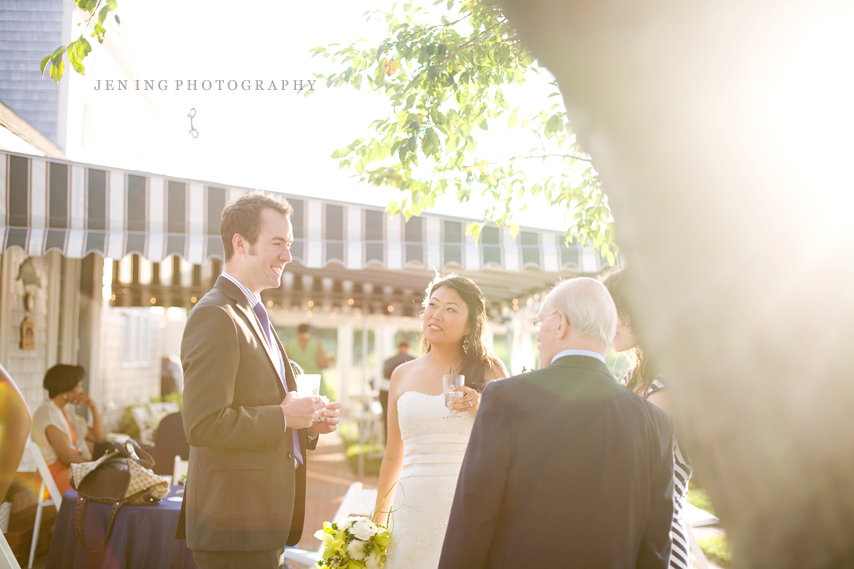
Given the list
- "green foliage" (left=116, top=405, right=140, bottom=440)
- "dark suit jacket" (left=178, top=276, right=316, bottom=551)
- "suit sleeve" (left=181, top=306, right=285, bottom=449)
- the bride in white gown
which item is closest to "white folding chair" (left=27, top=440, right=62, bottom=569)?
the bride in white gown

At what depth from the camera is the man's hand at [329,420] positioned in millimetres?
2562

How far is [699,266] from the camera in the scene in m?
0.98

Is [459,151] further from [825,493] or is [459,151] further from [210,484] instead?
[825,493]

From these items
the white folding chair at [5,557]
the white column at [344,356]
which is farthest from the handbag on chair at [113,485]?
the white column at [344,356]

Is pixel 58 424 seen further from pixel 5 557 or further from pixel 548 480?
pixel 548 480

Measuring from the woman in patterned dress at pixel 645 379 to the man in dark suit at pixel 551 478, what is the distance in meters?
0.69

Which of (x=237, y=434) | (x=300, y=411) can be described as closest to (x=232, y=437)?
(x=237, y=434)

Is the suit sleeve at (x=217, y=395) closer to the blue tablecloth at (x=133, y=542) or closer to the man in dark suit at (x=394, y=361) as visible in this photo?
the blue tablecloth at (x=133, y=542)

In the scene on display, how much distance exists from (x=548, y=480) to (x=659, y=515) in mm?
450

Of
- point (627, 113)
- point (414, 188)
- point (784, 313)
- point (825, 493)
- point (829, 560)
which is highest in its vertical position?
point (414, 188)

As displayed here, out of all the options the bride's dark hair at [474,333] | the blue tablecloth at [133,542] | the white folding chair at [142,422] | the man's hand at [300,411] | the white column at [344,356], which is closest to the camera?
the man's hand at [300,411]

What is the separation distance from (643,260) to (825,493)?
17.0 inches

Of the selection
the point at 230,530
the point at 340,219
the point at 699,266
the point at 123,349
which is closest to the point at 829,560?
the point at 699,266

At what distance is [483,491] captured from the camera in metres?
1.82
